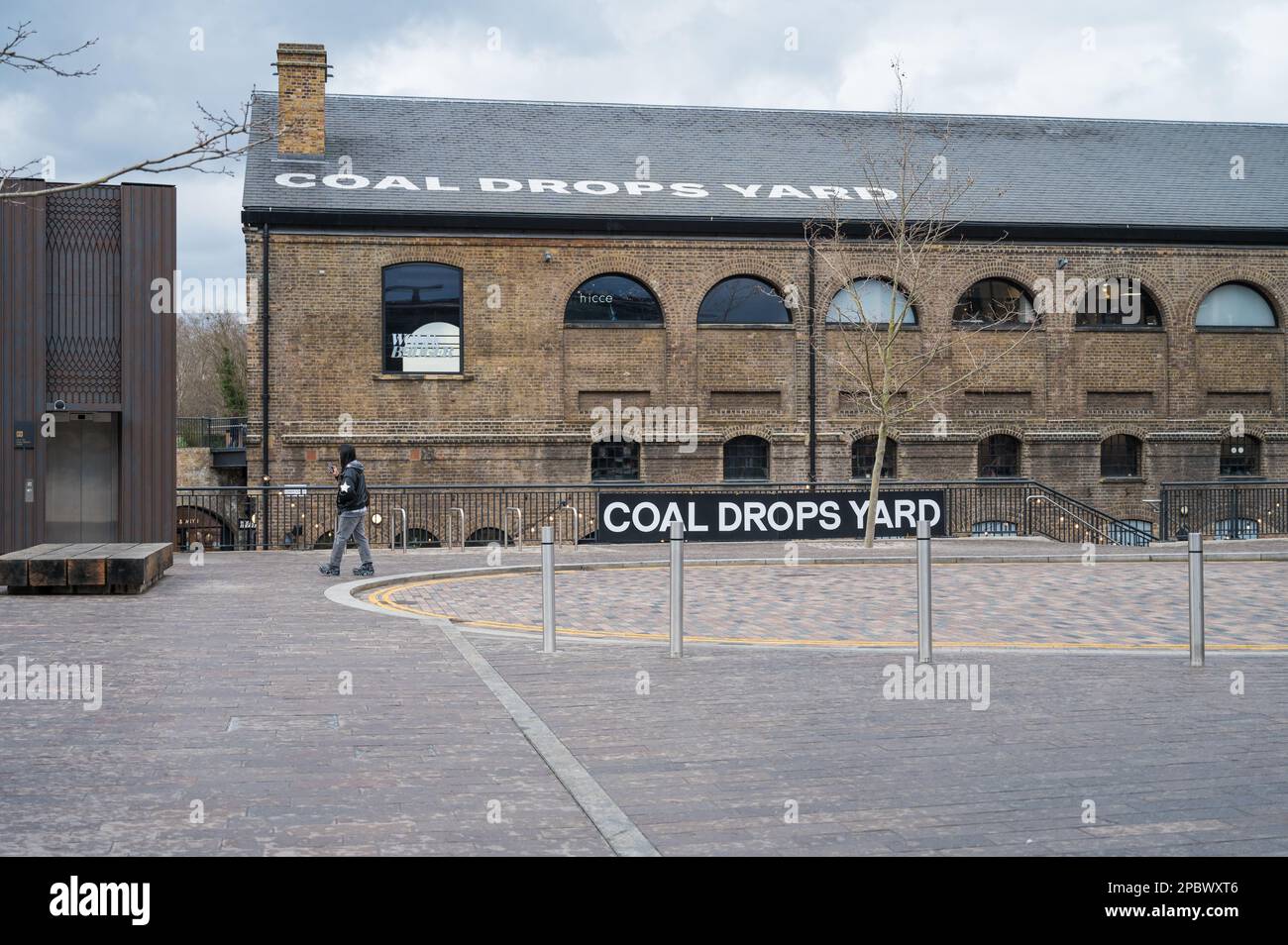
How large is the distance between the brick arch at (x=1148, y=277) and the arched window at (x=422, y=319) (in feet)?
50.1

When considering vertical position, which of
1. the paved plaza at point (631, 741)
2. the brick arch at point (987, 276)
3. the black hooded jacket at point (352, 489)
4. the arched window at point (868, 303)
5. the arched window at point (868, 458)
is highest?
the brick arch at point (987, 276)

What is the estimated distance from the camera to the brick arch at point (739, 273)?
29766 mm

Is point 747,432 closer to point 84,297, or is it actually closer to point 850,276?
point 850,276

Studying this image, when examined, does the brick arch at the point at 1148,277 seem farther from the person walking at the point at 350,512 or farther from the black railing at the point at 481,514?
the person walking at the point at 350,512

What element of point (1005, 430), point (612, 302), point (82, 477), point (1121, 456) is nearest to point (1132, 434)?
point (1121, 456)

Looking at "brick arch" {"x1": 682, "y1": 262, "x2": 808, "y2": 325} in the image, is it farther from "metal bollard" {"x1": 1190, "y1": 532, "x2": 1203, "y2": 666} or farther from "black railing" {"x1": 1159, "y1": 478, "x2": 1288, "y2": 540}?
"metal bollard" {"x1": 1190, "y1": 532, "x2": 1203, "y2": 666}

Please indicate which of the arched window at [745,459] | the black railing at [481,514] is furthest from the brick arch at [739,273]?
the black railing at [481,514]

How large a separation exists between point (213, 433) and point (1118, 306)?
33.6 m

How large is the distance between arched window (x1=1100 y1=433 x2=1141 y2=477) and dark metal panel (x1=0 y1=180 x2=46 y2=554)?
2405 cm

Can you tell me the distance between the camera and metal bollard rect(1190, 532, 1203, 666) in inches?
360

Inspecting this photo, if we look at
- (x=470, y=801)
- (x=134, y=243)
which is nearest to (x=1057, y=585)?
(x=470, y=801)

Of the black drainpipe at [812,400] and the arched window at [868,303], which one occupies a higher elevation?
the arched window at [868,303]

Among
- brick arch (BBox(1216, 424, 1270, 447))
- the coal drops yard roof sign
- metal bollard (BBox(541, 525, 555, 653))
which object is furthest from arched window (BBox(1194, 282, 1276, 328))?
metal bollard (BBox(541, 525, 555, 653))

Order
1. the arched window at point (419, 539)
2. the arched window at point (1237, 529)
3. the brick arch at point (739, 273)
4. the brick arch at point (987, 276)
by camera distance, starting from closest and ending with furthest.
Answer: the arched window at point (419, 539) → the arched window at point (1237, 529) → the brick arch at point (739, 273) → the brick arch at point (987, 276)
